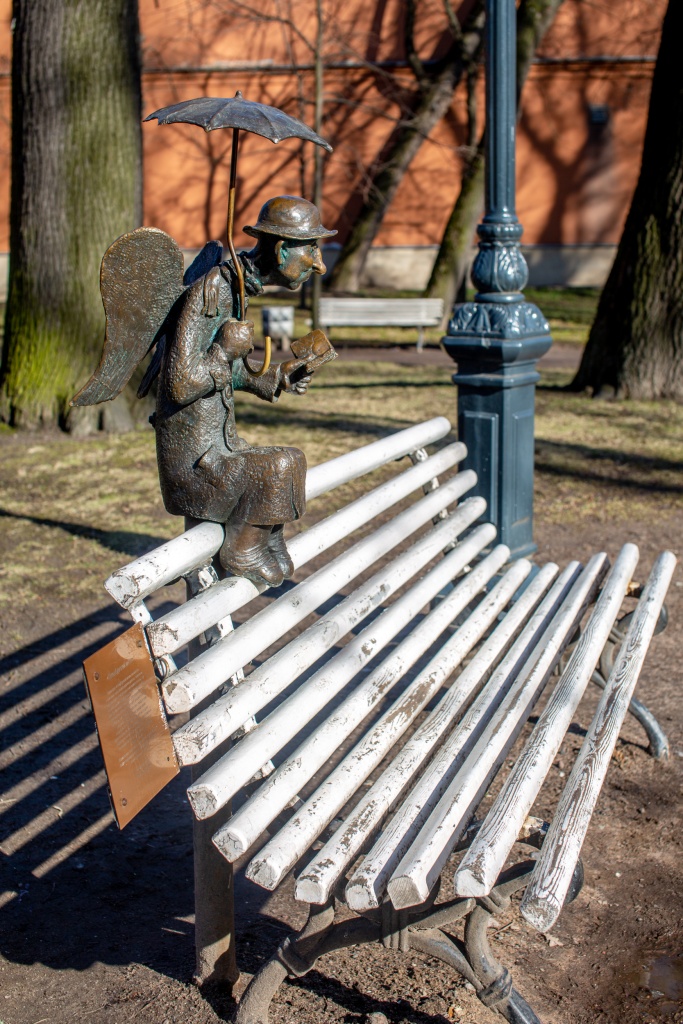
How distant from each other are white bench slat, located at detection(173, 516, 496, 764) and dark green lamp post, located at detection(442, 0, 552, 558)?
77 cm

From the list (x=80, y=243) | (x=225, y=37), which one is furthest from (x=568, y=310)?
(x=80, y=243)

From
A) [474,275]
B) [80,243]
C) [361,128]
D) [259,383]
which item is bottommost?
[259,383]

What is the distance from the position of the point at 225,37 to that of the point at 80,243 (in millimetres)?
13561

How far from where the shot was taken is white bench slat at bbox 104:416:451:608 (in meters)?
2.11

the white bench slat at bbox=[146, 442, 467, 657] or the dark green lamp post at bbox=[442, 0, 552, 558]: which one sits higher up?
the dark green lamp post at bbox=[442, 0, 552, 558]

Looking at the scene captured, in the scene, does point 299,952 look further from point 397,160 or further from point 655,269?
point 397,160

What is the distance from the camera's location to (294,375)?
8.80 feet

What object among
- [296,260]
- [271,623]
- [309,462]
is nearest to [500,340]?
[296,260]

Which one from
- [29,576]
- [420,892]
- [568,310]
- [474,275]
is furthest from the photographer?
[568,310]

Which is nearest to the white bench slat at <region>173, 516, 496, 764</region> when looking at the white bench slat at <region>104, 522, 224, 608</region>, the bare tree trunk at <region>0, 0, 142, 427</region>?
the white bench slat at <region>104, 522, 224, 608</region>

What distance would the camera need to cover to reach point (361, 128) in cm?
1995

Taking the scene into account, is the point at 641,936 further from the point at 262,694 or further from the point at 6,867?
the point at 6,867

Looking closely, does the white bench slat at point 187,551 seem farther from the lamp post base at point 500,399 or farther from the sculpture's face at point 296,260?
Result: the lamp post base at point 500,399

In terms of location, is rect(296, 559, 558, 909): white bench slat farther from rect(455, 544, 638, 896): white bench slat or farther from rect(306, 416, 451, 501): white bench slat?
rect(306, 416, 451, 501): white bench slat
